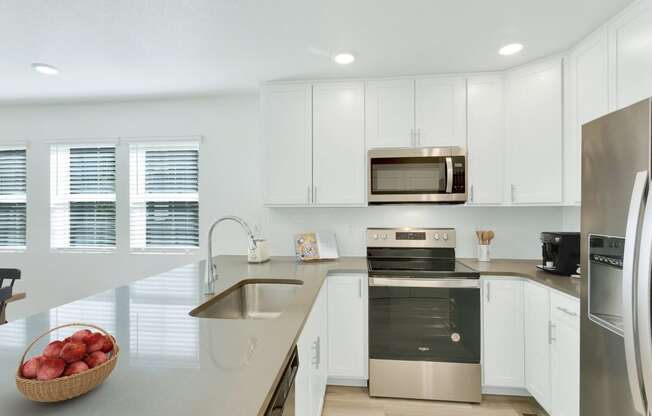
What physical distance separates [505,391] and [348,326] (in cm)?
124

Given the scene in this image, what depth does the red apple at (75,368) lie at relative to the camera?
0.71 meters

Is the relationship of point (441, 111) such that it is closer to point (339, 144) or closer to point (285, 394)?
point (339, 144)

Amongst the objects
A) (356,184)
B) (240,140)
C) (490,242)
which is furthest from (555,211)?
(240,140)

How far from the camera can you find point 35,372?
27.4 inches

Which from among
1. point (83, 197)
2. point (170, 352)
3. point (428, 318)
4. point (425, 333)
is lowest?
point (425, 333)

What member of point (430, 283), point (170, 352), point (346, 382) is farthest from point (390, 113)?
point (170, 352)

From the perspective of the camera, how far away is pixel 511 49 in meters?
2.21

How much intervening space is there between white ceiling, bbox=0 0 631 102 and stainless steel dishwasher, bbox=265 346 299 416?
1699 mm

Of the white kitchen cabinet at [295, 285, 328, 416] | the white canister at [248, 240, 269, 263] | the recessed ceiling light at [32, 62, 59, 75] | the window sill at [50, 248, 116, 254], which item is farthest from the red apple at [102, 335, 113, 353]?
the window sill at [50, 248, 116, 254]

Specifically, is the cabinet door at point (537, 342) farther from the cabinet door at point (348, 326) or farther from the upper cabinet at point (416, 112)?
the upper cabinet at point (416, 112)

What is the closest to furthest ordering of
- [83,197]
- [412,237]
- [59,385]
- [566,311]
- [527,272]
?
[59,385] → [566,311] → [527,272] → [412,237] → [83,197]

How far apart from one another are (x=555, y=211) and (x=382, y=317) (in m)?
1.73

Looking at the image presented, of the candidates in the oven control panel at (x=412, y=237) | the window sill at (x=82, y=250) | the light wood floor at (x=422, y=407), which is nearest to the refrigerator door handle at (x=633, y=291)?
the light wood floor at (x=422, y=407)

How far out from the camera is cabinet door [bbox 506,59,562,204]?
2.33m
